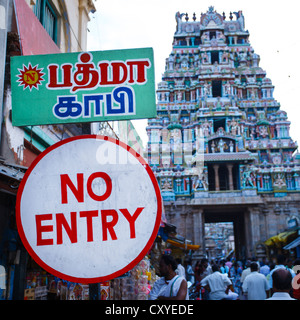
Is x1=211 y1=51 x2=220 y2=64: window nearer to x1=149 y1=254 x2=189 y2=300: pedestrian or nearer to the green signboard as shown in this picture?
x1=149 y1=254 x2=189 y2=300: pedestrian

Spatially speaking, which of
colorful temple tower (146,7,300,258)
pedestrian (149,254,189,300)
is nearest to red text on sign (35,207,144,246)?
pedestrian (149,254,189,300)

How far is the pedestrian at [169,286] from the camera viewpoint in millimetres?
3073

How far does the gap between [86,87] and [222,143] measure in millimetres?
24548

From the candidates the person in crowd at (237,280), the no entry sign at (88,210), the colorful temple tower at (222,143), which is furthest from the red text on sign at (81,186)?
the colorful temple tower at (222,143)

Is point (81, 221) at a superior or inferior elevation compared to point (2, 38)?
inferior

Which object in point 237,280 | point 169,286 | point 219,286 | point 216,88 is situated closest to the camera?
point 169,286

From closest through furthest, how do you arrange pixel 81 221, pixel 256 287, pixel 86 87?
pixel 81 221
pixel 86 87
pixel 256 287

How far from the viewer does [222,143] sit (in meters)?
25.9

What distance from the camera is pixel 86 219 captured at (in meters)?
1.72

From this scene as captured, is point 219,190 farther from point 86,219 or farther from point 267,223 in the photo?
point 86,219

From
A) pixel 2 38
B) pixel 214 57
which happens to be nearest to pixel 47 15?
pixel 2 38

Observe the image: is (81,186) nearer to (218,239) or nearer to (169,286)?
(169,286)
